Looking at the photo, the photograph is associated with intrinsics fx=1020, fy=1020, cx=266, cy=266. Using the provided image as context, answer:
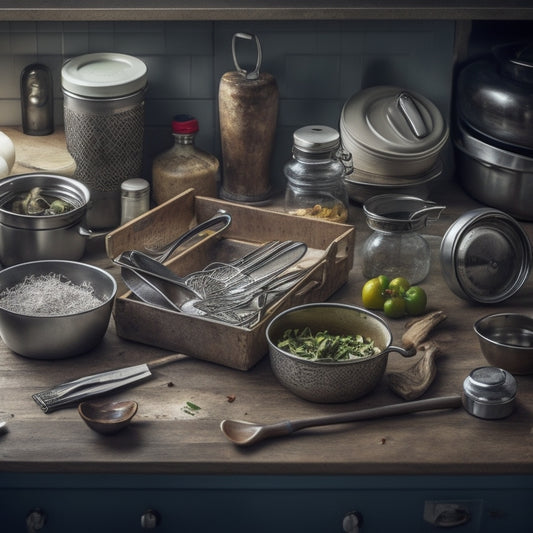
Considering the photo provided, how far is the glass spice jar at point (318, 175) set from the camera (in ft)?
7.95

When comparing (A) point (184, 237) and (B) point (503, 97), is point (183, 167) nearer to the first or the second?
(A) point (184, 237)

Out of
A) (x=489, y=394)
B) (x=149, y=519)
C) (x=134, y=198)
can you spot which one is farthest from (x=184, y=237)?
(x=489, y=394)

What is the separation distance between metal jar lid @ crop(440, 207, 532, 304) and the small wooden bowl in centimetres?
77

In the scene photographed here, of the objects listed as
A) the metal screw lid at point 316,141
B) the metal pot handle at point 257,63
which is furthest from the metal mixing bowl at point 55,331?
the metal pot handle at point 257,63

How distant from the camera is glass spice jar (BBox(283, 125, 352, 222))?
242cm

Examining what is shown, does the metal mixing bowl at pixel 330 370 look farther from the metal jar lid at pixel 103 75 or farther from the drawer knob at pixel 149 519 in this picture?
the metal jar lid at pixel 103 75

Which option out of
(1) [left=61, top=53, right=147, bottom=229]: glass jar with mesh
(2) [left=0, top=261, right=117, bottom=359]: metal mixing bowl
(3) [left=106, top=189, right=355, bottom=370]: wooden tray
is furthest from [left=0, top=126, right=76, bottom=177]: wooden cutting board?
(2) [left=0, top=261, right=117, bottom=359]: metal mixing bowl

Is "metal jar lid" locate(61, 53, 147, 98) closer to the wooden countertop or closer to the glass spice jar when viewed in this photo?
the glass spice jar

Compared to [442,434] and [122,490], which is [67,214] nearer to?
[122,490]

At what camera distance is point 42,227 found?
220 centimetres

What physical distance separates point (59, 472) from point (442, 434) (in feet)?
2.16

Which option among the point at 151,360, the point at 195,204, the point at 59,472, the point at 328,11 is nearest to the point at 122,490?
the point at 59,472

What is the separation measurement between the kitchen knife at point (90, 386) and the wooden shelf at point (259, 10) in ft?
2.88

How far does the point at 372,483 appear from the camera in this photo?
1.79m
